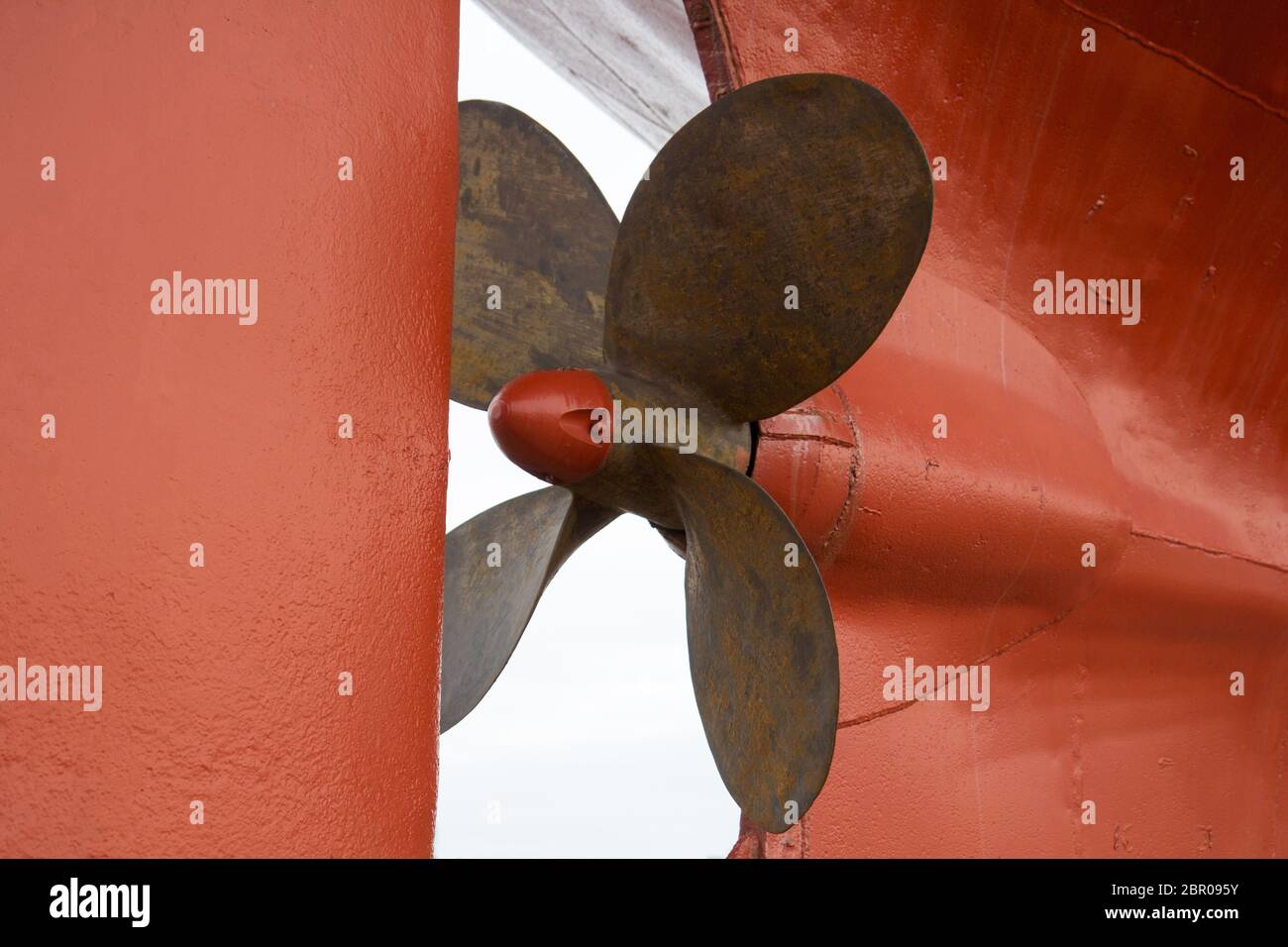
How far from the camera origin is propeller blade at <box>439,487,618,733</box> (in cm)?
307

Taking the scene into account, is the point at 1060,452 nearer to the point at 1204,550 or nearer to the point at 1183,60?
the point at 1204,550

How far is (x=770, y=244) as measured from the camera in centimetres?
272

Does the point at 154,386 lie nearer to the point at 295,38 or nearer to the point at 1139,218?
the point at 295,38

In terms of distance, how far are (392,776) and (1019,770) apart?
215 cm

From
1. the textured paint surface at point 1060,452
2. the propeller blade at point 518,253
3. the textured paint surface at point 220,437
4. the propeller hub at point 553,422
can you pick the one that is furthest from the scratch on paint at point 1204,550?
the textured paint surface at point 220,437

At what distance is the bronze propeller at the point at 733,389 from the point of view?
253cm

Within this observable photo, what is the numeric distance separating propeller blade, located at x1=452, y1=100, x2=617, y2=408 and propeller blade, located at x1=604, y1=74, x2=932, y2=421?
0.59 metres

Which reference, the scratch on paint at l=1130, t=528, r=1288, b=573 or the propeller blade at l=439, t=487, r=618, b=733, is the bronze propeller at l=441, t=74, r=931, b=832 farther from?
the scratch on paint at l=1130, t=528, r=1288, b=573

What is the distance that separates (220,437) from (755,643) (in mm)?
1164

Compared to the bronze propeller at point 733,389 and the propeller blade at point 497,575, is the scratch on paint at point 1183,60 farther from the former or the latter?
the propeller blade at point 497,575

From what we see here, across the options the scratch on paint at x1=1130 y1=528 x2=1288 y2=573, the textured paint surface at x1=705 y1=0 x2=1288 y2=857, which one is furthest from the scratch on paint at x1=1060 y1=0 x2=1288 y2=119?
the scratch on paint at x1=1130 y1=528 x2=1288 y2=573

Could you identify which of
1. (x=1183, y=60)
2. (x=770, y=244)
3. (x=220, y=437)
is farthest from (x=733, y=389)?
(x=1183, y=60)

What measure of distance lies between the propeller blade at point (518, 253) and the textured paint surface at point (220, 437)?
38.4 inches

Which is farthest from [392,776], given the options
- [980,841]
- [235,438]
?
[980,841]
